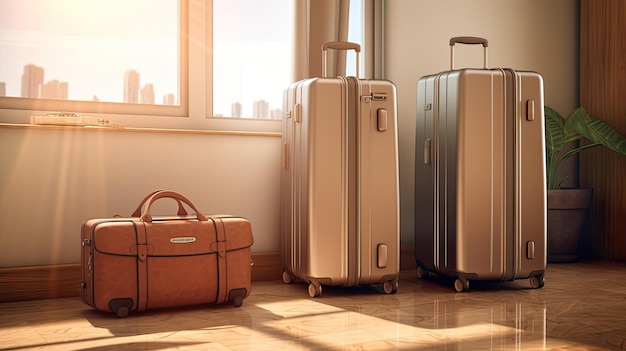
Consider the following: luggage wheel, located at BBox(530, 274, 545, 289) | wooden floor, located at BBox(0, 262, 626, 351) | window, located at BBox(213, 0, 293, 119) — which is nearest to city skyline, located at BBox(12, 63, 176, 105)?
window, located at BBox(213, 0, 293, 119)

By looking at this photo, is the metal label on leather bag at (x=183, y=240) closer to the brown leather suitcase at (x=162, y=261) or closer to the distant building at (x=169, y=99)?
the brown leather suitcase at (x=162, y=261)

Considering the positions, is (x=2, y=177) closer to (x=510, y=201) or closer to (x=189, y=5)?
(x=189, y=5)

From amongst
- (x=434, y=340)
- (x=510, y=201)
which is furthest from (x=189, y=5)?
(x=434, y=340)

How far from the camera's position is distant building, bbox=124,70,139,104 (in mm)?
2748

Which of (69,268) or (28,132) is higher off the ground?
(28,132)

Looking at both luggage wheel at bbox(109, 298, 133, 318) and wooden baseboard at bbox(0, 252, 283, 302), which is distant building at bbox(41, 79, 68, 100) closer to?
wooden baseboard at bbox(0, 252, 283, 302)

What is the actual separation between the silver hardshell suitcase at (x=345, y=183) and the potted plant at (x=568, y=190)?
3.91 ft

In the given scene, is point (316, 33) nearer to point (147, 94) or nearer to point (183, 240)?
point (147, 94)

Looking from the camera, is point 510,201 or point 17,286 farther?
point 510,201

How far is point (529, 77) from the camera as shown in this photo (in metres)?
2.65

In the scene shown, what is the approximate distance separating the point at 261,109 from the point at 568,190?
1.54 m

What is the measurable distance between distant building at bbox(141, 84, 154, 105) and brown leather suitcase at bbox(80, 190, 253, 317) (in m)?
0.61

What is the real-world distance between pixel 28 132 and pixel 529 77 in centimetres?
185

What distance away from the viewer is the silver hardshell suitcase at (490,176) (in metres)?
2.60
